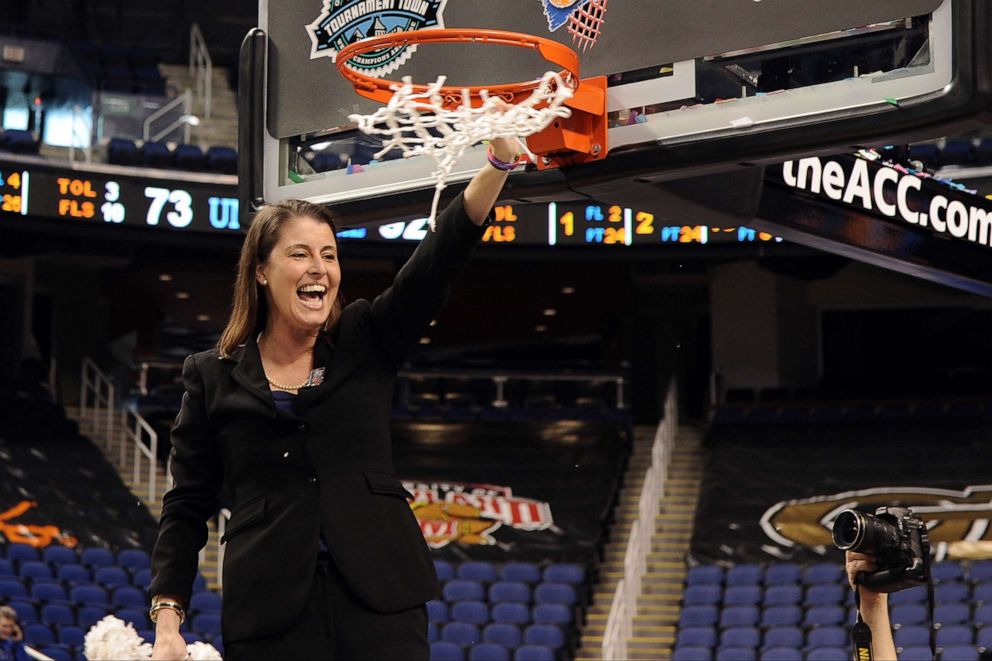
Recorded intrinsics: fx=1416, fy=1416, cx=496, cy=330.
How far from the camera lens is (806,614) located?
11.6 m

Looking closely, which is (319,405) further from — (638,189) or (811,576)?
(811,576)

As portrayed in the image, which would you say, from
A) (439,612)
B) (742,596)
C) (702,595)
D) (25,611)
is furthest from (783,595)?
(25,611)

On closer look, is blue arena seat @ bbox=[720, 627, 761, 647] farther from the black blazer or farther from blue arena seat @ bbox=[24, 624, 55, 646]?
the black blazer

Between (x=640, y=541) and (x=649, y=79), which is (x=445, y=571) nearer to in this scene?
(x=640, y=541)

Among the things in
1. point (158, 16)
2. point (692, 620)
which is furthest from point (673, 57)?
point (158, 16)

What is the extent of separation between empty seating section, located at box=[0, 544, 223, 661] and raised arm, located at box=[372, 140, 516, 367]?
8.23 meters

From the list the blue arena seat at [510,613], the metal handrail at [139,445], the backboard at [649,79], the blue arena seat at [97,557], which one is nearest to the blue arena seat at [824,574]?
the blue arena seat at [510,613]

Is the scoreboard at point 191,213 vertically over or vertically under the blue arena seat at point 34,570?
over

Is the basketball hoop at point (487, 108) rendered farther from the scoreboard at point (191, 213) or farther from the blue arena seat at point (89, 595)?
the scoreboard at point (191, 213)

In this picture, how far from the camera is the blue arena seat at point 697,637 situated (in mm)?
11500

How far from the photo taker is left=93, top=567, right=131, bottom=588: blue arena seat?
468 inches

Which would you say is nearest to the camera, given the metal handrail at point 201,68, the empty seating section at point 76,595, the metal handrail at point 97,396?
the empty seating section at point 76,595

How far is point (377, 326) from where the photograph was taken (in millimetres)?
2531

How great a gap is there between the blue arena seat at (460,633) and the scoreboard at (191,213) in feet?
11.5
